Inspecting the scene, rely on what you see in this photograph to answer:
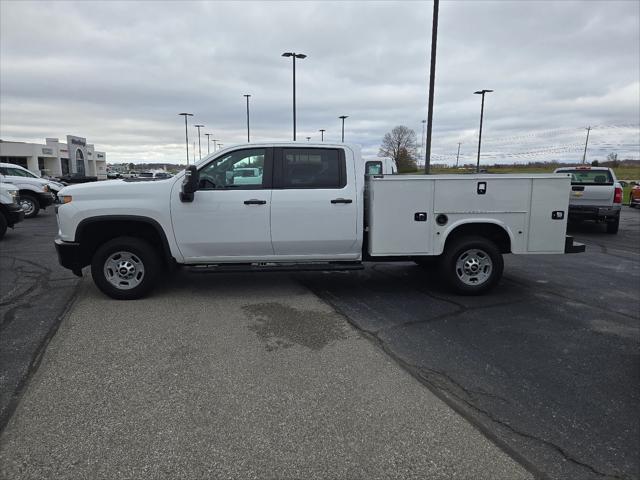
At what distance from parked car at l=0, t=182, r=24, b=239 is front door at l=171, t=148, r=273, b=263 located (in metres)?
7.72

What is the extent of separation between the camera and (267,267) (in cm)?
627

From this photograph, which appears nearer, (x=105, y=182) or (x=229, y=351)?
(x=229, y=351)

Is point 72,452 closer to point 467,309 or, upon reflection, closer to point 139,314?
point 139,314

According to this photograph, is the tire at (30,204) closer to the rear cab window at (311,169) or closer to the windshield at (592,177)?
the rear cab window at (311,169)

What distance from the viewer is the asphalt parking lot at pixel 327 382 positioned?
113 inches

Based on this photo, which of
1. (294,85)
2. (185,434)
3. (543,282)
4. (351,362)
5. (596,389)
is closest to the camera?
(185,434)

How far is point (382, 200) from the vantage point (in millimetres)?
6191

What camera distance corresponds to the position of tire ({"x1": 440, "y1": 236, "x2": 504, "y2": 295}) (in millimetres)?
6379

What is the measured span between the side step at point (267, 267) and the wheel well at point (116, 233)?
0.48m

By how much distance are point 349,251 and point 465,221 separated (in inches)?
62.4

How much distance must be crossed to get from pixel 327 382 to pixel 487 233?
380 cm

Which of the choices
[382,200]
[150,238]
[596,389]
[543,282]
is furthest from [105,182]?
[543,282]

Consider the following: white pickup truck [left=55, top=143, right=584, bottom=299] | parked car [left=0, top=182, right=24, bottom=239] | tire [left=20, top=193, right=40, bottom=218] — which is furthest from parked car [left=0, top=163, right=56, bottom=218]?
white pickup truck [left=55, top=143, right=584, bottom=299]

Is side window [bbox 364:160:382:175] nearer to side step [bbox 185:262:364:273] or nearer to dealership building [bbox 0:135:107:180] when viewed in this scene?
side step [bbox 185:262:364:273]
